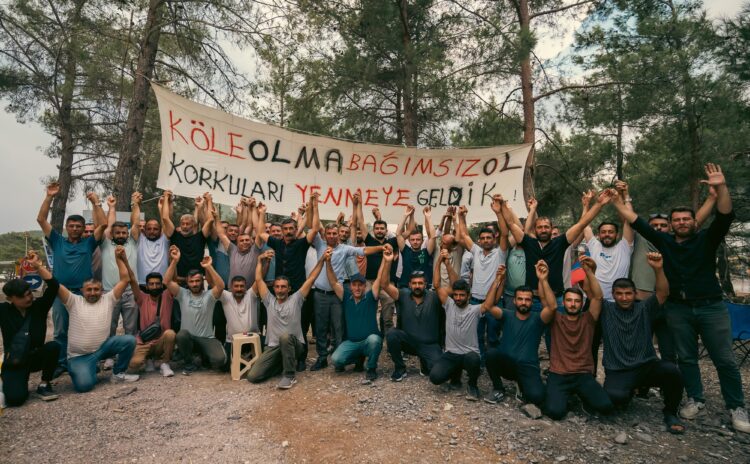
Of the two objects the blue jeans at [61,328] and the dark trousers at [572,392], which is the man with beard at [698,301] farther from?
the blue jeans at [61,328]

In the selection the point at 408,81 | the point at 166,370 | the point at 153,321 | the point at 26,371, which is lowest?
the point at 166,370

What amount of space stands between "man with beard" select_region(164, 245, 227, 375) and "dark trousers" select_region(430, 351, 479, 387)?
8.47 ft

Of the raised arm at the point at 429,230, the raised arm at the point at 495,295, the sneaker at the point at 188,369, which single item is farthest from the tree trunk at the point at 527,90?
the sneaker at the point at 188,369

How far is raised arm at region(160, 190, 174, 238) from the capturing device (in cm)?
594

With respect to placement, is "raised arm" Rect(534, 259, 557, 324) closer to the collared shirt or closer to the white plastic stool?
the collared shirt

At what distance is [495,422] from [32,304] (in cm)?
496

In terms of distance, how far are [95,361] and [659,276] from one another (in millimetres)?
5931

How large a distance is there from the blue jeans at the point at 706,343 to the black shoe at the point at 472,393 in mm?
1880

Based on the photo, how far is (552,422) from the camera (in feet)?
13.6

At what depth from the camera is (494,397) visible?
4570 millimetres

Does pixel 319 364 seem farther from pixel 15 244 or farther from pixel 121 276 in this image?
pixel 15 244

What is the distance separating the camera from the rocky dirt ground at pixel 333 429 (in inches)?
144

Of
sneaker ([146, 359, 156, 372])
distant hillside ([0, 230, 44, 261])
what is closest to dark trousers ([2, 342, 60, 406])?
sneaker ([146, 359, 156, 372])

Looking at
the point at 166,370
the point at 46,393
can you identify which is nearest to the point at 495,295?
the point at 166,370
